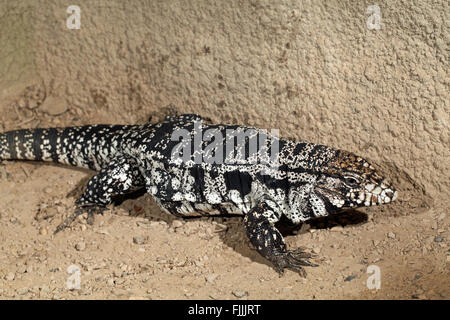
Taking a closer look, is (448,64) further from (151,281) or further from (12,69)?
(12,69)

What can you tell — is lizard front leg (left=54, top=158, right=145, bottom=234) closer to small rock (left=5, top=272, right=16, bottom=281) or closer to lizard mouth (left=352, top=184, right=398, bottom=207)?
small rock (left=5, top=272, right=16, bottom=281)

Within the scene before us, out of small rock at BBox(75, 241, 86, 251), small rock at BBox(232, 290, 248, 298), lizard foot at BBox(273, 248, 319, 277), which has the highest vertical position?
small rock at BBox(75, 241, 86, 251)

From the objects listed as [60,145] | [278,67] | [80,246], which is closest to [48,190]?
[60,145]

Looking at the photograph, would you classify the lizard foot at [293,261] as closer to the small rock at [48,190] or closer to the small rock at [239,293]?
the small rock at [239,293]

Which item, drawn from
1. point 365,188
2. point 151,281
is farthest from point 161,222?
point 365,188

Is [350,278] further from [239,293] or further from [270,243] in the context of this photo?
[239,293]

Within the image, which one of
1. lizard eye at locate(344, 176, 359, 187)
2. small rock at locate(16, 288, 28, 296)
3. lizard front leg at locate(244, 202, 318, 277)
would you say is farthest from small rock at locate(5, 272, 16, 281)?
lizard eye at locate(344, 176, 359, 187)

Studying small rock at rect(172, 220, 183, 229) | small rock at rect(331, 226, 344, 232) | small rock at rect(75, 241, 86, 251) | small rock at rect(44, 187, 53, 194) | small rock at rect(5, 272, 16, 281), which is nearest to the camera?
small rock at rect(5, 272, 16, 281)

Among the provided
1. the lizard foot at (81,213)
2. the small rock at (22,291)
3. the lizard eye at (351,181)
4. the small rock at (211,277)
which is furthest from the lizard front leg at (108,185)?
the lizard eye at (351,181)

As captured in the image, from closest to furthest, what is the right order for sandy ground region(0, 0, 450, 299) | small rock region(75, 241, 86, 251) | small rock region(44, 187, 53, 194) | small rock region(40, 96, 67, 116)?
sandy ground region(0, 0, 450, 299) → small rock region(75, 241, 86, 251) → small rock region(44, 187, 53, 194) → small rock region(40, 96, 67, 116)
